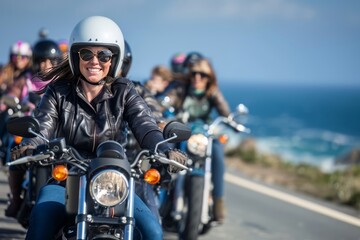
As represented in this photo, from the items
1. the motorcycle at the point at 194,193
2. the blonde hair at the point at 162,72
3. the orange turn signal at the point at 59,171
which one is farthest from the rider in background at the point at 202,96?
the orange turn signal at the point at 59,171

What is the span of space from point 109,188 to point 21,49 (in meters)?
7.89

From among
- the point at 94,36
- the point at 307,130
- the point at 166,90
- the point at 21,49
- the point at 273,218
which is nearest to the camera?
the point at 94,36

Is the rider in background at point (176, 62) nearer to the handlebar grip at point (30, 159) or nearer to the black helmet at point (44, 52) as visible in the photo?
the black helmet at point (44, 52)

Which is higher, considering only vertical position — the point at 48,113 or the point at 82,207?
the point at 48,113

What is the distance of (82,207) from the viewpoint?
14.9ft

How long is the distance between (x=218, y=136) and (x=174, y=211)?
1.35 meters

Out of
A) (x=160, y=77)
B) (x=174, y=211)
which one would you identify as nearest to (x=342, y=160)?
(x=160, y=77)

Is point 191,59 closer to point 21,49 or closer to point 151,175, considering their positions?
point 21,49

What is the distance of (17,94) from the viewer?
33.1 ft

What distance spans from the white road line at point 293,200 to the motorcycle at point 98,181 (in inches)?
269

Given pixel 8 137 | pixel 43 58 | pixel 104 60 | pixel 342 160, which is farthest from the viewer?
pixel 342 160

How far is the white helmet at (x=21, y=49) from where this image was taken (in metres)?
12.0

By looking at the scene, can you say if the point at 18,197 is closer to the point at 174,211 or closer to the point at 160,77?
the point at 174,211

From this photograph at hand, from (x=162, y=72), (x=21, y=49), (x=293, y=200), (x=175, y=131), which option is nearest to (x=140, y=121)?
(x=175, y=131)
